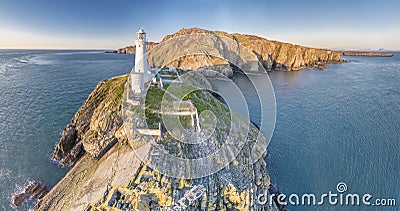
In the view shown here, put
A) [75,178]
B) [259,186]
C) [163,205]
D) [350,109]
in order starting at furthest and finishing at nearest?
[350,109], [75,178], [259,186], [163,205]

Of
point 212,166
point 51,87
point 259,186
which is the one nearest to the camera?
point 212,166

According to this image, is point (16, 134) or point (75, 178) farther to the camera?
point (16, 134)

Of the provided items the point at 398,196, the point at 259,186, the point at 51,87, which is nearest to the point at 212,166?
the point at 259,186

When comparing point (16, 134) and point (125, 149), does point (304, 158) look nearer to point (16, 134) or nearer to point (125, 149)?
point (125, 149)

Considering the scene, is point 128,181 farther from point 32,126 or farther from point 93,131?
point 32,126

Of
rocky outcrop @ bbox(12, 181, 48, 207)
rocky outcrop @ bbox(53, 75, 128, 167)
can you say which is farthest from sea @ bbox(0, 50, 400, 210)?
rocky outcrop @ bbox(53, 75, 128, 167)

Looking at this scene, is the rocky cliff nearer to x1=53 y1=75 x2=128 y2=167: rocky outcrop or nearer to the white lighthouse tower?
x1=53 y1=75 x2=128 y2=167: rocky outcrop

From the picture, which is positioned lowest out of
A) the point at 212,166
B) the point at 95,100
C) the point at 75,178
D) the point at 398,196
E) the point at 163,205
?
the point at 398,196

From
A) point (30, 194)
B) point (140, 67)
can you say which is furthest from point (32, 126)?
point (140, 67)
